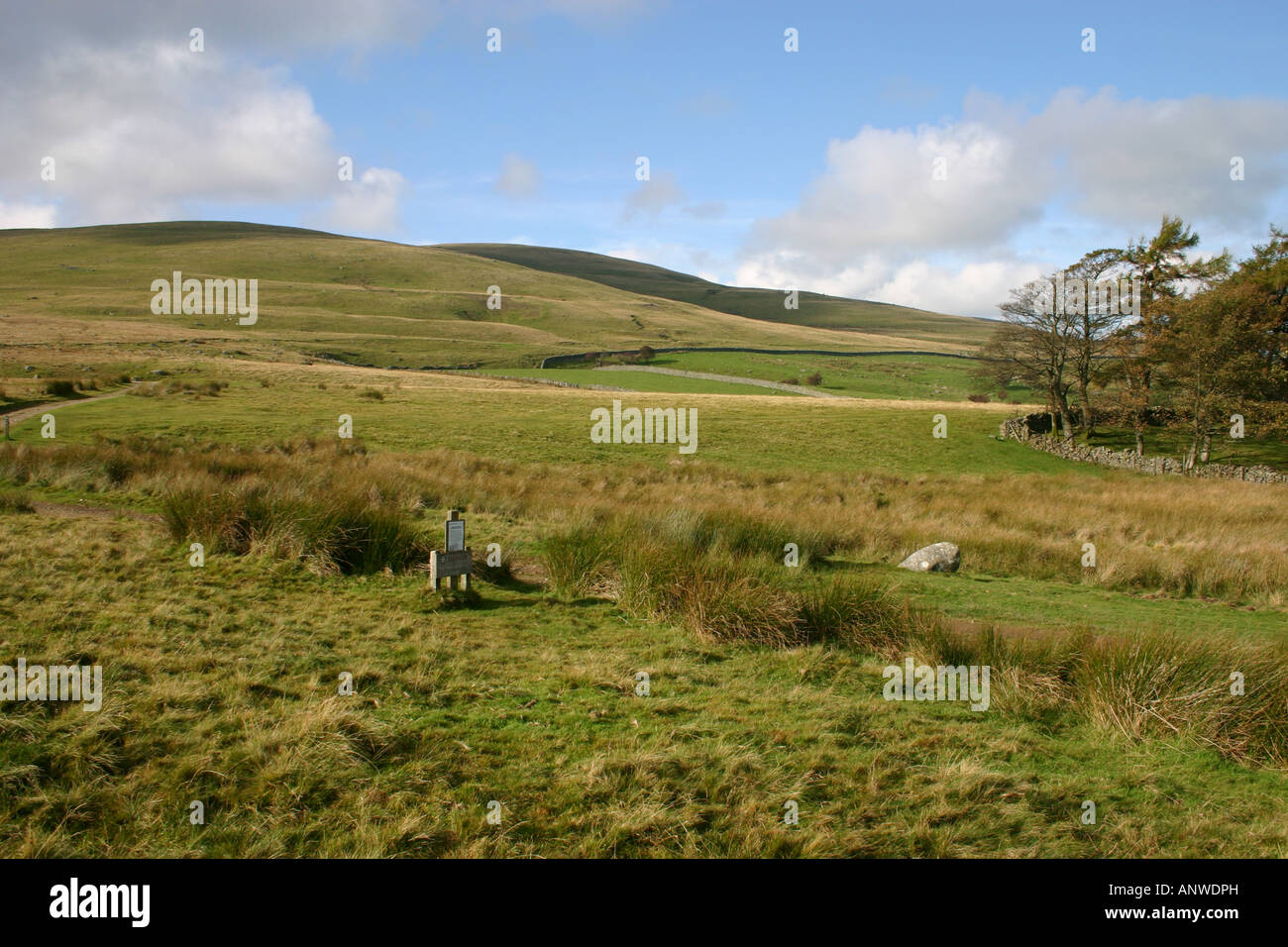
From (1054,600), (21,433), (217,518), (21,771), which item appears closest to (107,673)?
(21,771)

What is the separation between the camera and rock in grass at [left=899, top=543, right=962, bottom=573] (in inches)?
592

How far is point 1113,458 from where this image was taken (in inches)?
1738

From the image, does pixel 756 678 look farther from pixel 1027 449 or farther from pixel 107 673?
pixel 1027 449

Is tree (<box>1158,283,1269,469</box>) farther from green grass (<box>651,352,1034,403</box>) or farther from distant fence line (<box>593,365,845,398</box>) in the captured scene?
distant fence line (<box>593,365,845,398</box>)

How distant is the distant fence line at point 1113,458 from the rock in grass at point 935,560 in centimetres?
3236

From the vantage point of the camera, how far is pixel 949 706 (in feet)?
26.2

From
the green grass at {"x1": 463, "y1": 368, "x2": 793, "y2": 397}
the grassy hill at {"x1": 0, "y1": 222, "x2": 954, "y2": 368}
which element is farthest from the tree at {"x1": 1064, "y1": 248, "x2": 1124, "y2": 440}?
the grassy hill at {"x1": 0, "y1": 222, "x2": 954, "y2": 368}

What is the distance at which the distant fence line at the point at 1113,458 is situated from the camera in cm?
4041

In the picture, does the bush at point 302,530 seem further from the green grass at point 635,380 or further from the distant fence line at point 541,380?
the green grass at point 635,380

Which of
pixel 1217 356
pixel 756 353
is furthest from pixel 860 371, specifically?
pixel 1217 356

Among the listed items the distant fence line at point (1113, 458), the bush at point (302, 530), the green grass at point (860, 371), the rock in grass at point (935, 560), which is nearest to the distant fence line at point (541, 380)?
the green grass at point (860, 371)

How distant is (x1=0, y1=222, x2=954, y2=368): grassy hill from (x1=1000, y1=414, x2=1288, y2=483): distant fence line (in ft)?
193
